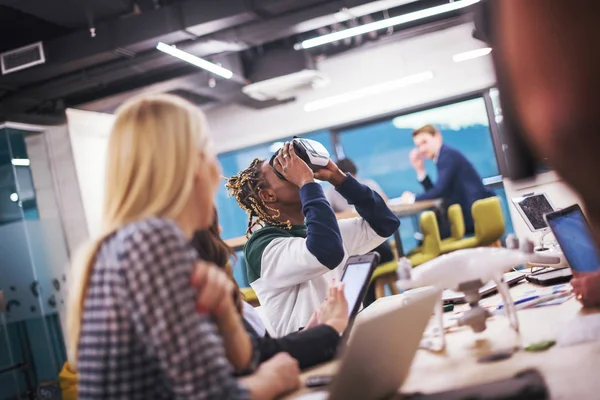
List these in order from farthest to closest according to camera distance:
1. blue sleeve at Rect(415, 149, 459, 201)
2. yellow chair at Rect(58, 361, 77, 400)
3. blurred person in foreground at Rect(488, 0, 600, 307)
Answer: blue sleeve at Rect(415, 149, 459, 201), yellow chair at Rect(58, 361, 77, 400), blurred person in foreground at Rect(488, 0, 600, 307)

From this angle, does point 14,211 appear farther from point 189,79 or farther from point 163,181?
point 163,181

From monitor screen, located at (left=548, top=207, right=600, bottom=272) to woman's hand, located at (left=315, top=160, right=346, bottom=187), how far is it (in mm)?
808

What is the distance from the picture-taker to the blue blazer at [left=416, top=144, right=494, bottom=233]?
645 cm

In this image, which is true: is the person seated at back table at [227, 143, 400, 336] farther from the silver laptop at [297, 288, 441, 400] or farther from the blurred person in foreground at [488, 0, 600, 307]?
the blurred person in foreground at [488, 0, 600, 307]

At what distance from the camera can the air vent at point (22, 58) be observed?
636cm

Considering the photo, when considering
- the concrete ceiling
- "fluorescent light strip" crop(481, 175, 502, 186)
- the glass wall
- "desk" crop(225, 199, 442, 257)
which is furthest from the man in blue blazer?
the glass wall

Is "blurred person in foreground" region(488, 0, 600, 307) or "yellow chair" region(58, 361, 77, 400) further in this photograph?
"yellow chair" region(58, 361, 77, 400)

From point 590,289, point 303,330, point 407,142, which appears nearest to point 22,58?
point 407,142

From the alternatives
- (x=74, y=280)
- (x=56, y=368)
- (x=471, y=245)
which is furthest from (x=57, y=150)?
(x=74, y=280)

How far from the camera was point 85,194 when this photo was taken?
7.77 m

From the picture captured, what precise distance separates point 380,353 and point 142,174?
49 cm

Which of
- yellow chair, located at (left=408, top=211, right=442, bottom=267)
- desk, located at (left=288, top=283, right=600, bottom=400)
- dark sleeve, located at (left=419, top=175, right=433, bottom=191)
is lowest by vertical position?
yellow chair, located at (left=408, top=211, right=442, bottom=267)

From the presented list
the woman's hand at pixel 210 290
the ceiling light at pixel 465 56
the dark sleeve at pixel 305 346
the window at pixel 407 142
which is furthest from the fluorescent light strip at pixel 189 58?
the woman's hand at pixel 210 290

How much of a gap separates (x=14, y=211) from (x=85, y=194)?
1.03 metres
